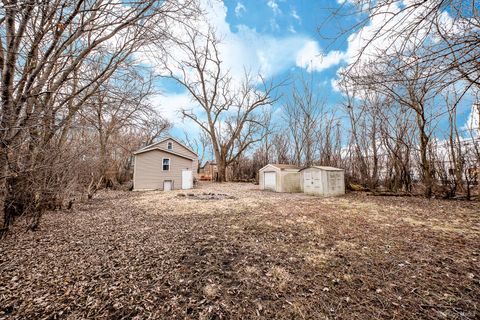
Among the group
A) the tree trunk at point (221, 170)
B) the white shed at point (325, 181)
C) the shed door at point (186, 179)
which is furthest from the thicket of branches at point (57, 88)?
the tree trunk at point (221, 170)

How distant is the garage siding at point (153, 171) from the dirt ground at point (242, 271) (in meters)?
9.86

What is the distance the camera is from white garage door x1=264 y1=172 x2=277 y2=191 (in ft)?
42.1

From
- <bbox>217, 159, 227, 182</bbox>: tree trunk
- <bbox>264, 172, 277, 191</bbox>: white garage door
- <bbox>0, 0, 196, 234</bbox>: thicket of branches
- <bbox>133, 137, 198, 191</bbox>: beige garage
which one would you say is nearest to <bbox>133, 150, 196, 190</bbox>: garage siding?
<bbox>133, 137, 198, 191</bbox>: beige garage

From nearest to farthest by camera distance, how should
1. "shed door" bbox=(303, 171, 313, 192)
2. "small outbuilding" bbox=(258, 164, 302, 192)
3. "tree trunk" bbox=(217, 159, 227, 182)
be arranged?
1. "shed door" bbox=(303, 171, 313, 192)
2. "small outbuilding" bbox=(258, 164, 302, 192)
3. "tree trunk" bbox=(217, 159, 227, 182)

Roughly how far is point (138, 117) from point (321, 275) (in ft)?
14.6

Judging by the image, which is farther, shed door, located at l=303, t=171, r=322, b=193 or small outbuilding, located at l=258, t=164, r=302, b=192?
small outbuilding, located at l=258, t=164, r=302, b=192

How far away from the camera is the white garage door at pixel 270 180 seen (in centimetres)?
1283

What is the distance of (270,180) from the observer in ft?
43.3

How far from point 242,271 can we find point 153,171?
1362 cm

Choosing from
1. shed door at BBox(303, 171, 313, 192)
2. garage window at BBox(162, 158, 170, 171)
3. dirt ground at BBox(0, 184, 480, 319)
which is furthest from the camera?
garage window at BBox(162, 158, 170, 171)

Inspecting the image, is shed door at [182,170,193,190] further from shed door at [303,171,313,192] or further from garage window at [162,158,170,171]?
shed door at [303,171,313,192]

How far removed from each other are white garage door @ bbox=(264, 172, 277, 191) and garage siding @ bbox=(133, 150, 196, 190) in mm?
7088

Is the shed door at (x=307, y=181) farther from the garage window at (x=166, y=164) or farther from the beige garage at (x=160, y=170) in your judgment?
the garage window at (x=166, y=164)

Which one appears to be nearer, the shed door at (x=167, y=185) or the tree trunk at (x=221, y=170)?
the shed door at (x=167, y=185)
